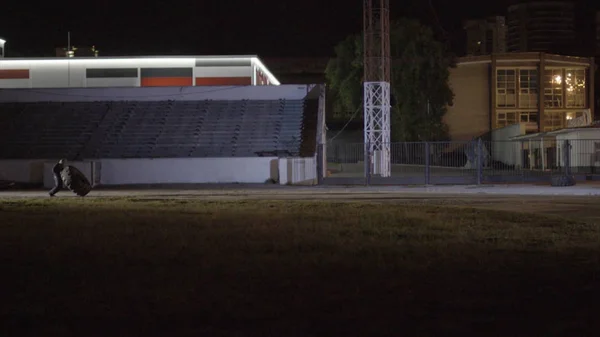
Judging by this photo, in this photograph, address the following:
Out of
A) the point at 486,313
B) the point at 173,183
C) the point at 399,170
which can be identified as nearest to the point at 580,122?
the point at 399,170

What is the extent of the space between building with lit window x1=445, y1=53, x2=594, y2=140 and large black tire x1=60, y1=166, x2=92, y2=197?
5103 centimetres

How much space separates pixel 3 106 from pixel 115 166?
14.3 m

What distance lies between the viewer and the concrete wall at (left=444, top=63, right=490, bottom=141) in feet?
240

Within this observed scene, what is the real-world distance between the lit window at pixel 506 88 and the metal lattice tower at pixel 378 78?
30.5 m

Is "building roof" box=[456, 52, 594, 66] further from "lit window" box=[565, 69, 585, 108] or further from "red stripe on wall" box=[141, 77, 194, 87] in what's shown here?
"red stripe on wall" box=[141, 77, 194, 87]

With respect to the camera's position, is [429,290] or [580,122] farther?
[580,122]

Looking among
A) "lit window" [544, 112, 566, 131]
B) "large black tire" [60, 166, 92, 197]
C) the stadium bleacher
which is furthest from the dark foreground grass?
"lit window" [544, 112, 566, 131]

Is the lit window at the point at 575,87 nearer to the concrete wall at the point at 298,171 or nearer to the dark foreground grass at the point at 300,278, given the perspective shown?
the concrete wall at the point at 298,171

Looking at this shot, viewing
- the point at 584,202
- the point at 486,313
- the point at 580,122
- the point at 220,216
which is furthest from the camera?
the point at 580,122

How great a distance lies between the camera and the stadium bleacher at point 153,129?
41500mm

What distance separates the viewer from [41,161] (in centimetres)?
3928

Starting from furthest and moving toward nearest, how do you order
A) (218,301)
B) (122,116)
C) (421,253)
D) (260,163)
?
(122,116) < (260,163) < (421,253) < (218,301)

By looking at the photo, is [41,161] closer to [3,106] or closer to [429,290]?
[3,106]

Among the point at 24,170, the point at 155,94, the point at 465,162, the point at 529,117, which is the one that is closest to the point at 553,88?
the point at 529,117
